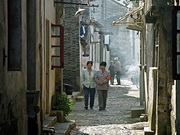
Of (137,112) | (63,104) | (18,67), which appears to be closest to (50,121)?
(63,104)

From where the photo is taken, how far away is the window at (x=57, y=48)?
1399 cm

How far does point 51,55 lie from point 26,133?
580cm

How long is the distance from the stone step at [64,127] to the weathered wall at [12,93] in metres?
3.06

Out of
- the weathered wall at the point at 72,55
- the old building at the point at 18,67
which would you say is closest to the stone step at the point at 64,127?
the old building at the point at 18,67

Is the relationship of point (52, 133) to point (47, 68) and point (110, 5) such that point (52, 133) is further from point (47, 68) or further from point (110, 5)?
point (110, 5)

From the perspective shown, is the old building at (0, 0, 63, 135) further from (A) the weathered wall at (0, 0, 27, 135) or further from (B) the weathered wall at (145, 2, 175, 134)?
(B) the weathered wall at (145, 2, 175, 134)

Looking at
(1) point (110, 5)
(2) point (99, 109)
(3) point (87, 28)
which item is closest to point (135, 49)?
(1) point (110, 5)

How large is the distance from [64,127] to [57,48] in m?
3.23

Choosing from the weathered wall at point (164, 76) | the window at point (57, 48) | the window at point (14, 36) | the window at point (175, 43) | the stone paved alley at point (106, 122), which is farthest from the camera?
the window at point (57, 48)

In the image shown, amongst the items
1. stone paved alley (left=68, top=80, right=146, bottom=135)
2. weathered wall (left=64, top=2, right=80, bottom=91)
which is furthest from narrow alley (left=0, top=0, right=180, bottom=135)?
weathered wall (left=64, top=2, right=80, bottom=91)

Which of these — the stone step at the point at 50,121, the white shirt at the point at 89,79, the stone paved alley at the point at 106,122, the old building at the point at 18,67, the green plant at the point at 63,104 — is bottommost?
the stone paved alley at the point at 106,122

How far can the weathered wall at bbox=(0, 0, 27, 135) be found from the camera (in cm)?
652

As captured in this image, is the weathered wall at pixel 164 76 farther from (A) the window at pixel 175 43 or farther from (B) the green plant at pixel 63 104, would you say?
(B) the green plant at pixel 63 104

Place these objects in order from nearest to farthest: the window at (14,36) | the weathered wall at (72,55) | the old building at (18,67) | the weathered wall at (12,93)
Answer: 1. the weathered wall at (12,93)
2. the old building at (18,67)
3. the window at (14,36)
4. the weathered wall at (72,55)
